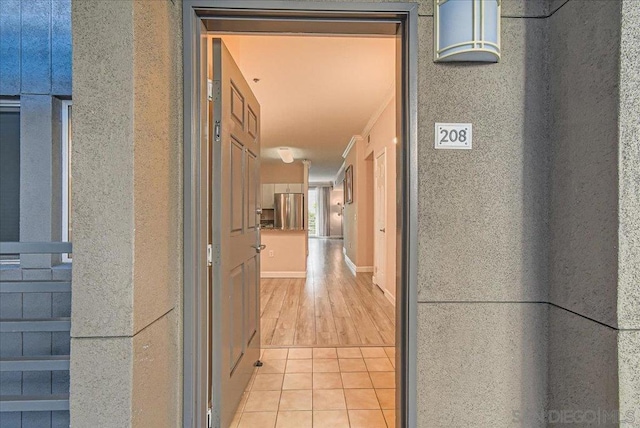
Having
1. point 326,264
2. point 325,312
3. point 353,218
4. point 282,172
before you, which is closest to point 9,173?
point 325,312

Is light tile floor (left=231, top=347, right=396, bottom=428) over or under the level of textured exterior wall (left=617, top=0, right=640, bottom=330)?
under

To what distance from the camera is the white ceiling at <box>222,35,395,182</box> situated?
273 cm

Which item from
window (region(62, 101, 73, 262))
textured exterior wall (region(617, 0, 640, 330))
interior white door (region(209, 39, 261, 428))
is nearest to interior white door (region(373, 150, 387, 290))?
interior white door (region(209, 39, 261, 428))

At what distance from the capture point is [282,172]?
8523 millimetres

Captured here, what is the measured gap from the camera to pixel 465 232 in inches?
55.6

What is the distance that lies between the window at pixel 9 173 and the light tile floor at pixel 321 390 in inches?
58.1

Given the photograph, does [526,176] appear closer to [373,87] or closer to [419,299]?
[419,299]

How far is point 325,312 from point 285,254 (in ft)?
7.77

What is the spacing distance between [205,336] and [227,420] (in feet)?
1.86

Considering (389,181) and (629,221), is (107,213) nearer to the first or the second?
(629,221)

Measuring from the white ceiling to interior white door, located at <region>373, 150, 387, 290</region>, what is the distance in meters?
0.77

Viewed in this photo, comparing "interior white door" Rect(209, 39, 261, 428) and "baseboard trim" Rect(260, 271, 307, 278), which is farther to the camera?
"baseboard trim" Rect(260, 271, 307, 278)

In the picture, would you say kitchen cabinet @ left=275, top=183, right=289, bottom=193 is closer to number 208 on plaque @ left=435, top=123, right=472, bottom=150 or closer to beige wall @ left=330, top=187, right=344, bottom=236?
beige wall @ left=330, top=187, right=344, bottom=236

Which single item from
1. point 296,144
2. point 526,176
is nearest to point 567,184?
point 526,176
